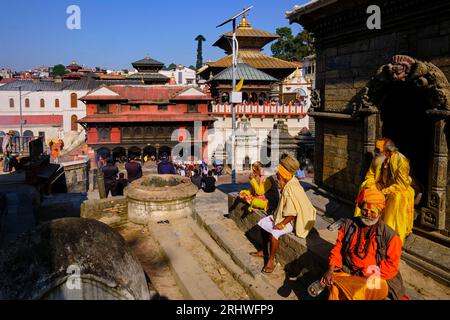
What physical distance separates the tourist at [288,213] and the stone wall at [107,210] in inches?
210

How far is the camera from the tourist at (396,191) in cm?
559

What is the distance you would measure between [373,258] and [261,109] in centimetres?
3221

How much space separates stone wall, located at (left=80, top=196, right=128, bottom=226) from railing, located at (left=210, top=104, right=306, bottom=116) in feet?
82.8

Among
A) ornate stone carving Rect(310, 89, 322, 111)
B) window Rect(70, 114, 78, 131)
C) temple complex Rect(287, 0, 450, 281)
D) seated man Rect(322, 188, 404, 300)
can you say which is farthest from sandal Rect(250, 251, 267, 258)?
window Rect(70, 114, 78, 131)

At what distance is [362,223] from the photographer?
449 centimetres

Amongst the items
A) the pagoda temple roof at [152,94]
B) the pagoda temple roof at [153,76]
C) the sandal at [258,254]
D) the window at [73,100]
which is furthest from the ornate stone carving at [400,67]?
the window at [73,100]

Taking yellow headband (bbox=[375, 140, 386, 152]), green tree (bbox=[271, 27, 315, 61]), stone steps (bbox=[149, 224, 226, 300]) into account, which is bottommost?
stone steps (bbox=[149, 224, 226, 300])

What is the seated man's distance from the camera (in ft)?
13.6

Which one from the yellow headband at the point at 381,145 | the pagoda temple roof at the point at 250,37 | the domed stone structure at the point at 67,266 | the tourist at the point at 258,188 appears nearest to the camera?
the domed stone structure at the point at 67,266

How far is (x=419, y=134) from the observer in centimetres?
698

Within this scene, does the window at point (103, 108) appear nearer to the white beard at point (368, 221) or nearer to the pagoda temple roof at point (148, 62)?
the pagoda temple roof at point (148, 62)

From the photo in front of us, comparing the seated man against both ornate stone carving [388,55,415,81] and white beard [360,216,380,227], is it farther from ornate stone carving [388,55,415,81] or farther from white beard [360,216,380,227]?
ornate stone carving [388,55,415,81]

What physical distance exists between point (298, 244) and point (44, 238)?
3547 millimetres
